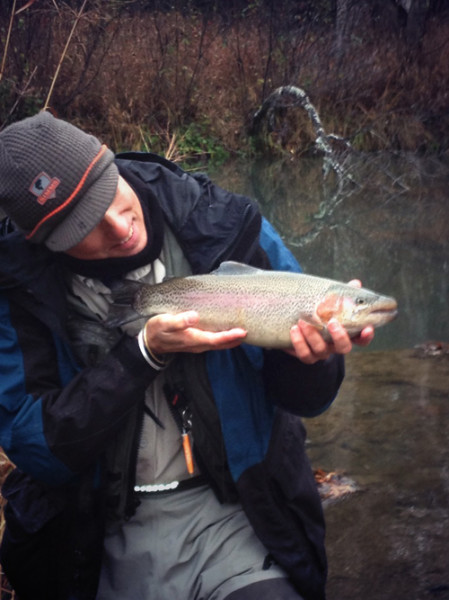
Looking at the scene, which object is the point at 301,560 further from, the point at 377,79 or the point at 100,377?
the point at 377,79

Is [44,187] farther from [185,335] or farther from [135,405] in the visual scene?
[135,405]

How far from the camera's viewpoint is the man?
6.66 feet

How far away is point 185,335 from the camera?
1.93 metres

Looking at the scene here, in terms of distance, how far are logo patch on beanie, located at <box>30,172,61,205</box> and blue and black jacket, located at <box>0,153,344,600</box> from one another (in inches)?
9.7

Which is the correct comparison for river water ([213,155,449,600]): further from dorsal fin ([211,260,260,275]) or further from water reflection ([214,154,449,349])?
dorsal fin ([211,260,260,275])

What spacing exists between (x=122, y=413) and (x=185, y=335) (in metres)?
0.32

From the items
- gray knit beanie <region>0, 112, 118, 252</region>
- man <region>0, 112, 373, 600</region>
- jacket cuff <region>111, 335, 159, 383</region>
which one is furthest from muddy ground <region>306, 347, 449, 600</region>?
gray knit beanie <region>0, 112, 118, 252</region>

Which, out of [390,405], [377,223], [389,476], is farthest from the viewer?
[377,223]

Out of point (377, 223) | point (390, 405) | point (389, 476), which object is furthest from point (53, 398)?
point (377, 223)

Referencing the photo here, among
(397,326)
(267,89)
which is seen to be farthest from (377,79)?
(397,326)

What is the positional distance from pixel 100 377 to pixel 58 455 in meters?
0.25

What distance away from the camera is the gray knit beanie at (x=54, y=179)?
6.46ft

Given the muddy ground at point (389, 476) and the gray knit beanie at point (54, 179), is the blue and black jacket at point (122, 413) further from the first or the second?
the muddy ground at point (389, 476)

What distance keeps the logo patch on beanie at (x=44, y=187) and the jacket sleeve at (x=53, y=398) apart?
1.19 feet
